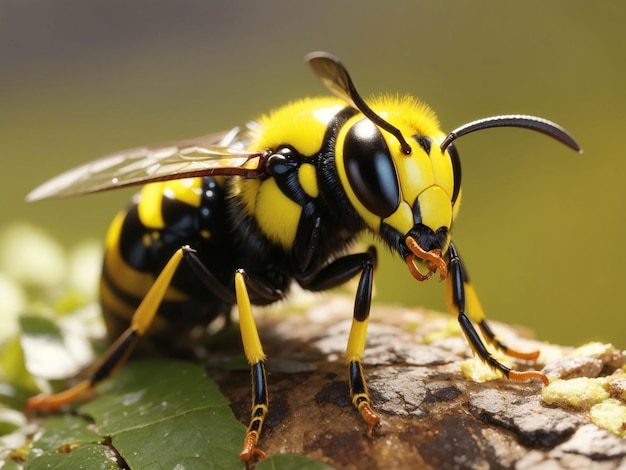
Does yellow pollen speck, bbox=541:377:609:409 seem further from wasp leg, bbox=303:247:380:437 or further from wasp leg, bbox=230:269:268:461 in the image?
wasp leg, bbox=230:269:268:461

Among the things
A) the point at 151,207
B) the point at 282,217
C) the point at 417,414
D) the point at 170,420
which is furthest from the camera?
the point at 151,207

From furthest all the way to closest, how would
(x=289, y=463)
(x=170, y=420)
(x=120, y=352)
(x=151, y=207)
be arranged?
(x=151, y=207), (x=120, y=352), (x=170, y=420), (x=289, y=463)

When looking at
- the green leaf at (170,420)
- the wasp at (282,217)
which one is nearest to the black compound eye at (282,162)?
the wasp at (282,217)

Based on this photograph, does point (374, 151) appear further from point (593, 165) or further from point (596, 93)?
point (596, 93)

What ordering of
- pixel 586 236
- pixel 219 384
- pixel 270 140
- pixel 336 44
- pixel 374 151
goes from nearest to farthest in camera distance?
1. pixel 374 151
2. pixel 219 384
3. pixel 270 140
4. pixel 586 236
5. pixel 336 44

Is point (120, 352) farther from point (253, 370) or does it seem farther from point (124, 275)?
point (253, 370)

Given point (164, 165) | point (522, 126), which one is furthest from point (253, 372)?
point (522, 126)

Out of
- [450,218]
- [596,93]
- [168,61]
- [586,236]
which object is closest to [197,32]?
[168,61]
